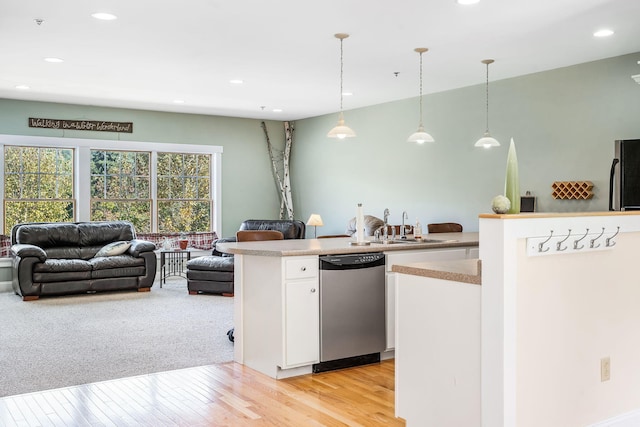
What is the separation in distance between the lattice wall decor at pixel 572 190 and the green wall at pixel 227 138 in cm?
544

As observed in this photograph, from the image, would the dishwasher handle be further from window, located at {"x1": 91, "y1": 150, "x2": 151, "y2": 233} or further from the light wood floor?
window, located at {"x1": 91, "y1": 150, "x2": 151, "y2": 233}

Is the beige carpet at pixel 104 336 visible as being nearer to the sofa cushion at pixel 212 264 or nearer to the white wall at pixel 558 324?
the sofa cushion at pixel 212 264

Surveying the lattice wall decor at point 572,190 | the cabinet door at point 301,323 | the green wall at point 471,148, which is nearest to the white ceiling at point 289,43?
the green wall at point 471,148

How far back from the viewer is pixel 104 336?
550 cm

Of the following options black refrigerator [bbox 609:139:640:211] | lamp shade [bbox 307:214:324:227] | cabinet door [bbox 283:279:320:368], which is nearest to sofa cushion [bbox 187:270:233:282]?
lamp shade [bbox 307:214:324:227]

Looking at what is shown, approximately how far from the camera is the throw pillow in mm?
8195

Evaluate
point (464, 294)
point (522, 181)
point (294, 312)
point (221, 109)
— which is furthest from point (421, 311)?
point (221, 109)

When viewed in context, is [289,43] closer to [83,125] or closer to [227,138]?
[83,125]

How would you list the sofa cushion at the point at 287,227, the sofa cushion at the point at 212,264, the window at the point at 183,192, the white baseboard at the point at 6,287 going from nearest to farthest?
the sofa cushion at the point at 212,264
the white baseboard at the point at 6,287
the sofa cushion at the point at 287,227
the window at the point at 183,192

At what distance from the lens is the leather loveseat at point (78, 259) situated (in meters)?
7.47

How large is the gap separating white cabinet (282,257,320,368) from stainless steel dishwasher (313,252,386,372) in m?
0.05

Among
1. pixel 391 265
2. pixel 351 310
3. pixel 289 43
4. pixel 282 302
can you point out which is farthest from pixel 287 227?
pixel 282 302

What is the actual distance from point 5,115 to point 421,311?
7.47m

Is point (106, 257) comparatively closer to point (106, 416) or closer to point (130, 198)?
point (130, 198)
